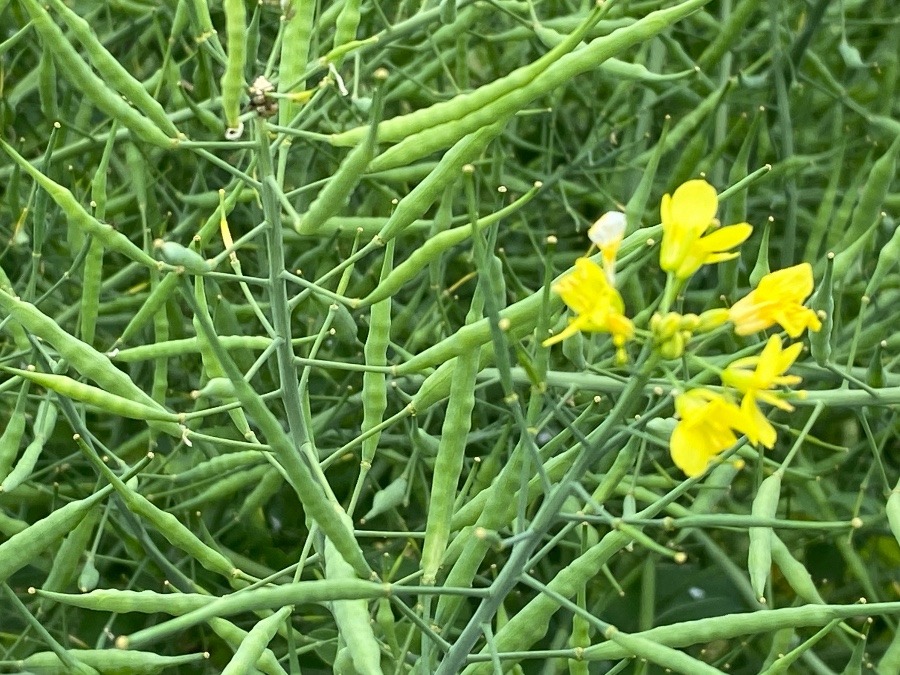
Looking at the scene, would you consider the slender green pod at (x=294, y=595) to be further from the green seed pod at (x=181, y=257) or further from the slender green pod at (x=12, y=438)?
the slender green pod at (x=12, y=438)

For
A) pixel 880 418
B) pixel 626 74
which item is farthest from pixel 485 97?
pixel 880 418

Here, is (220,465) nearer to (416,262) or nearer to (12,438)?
(12,438)

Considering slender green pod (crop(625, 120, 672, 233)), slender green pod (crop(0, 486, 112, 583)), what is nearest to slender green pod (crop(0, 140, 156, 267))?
slender green pod (crop(0, 486, 112, 583))

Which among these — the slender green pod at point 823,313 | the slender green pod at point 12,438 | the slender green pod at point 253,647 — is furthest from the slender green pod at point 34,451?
the slender green pod at point 823,313

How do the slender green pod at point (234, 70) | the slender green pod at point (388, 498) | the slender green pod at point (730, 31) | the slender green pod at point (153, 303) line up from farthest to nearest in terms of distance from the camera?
1. the slender green pod at point (730, 31)
2. the slender green pod at point (388, 498)
3. the slender green pod at point (153, 303)
4. the slender green pod at point (234, 70)

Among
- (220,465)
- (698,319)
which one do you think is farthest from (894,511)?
(220,465)

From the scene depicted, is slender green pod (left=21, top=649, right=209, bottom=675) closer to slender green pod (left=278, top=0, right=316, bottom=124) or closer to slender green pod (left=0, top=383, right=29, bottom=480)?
slender green pod (left=0, top=383, right=29, bottom=480)
